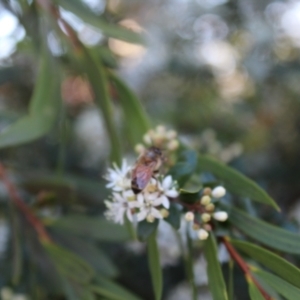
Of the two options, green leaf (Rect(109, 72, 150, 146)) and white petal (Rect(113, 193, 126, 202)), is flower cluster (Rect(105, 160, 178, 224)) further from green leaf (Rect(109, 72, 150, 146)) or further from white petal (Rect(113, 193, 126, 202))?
green leaf (Rect(109, 72, 150, 146))

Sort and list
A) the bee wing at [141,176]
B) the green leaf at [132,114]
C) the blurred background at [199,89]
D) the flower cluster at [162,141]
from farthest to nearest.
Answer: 1. the blurred background at [199,89]
2. the green leaf at [132,114]
3. the flower cluster at [162,141]
4. the bee wing at [141,176]

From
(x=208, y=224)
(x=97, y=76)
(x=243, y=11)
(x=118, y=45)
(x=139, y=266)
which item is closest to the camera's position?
(x=208, y=224)

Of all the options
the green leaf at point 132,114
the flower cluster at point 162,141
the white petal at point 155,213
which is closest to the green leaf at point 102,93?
the green leaf at point 132,114

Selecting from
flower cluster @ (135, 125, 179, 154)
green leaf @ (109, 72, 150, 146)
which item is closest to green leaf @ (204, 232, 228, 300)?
flower cluster @ (135, 125, 179, 154)

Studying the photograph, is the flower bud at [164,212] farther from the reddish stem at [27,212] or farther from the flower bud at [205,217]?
the reddish stem at [27,212]

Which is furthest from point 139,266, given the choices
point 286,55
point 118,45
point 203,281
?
point 118,45

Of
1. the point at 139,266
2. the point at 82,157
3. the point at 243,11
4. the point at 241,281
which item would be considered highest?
the point at 243,11

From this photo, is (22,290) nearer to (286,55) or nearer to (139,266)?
(139,266)
